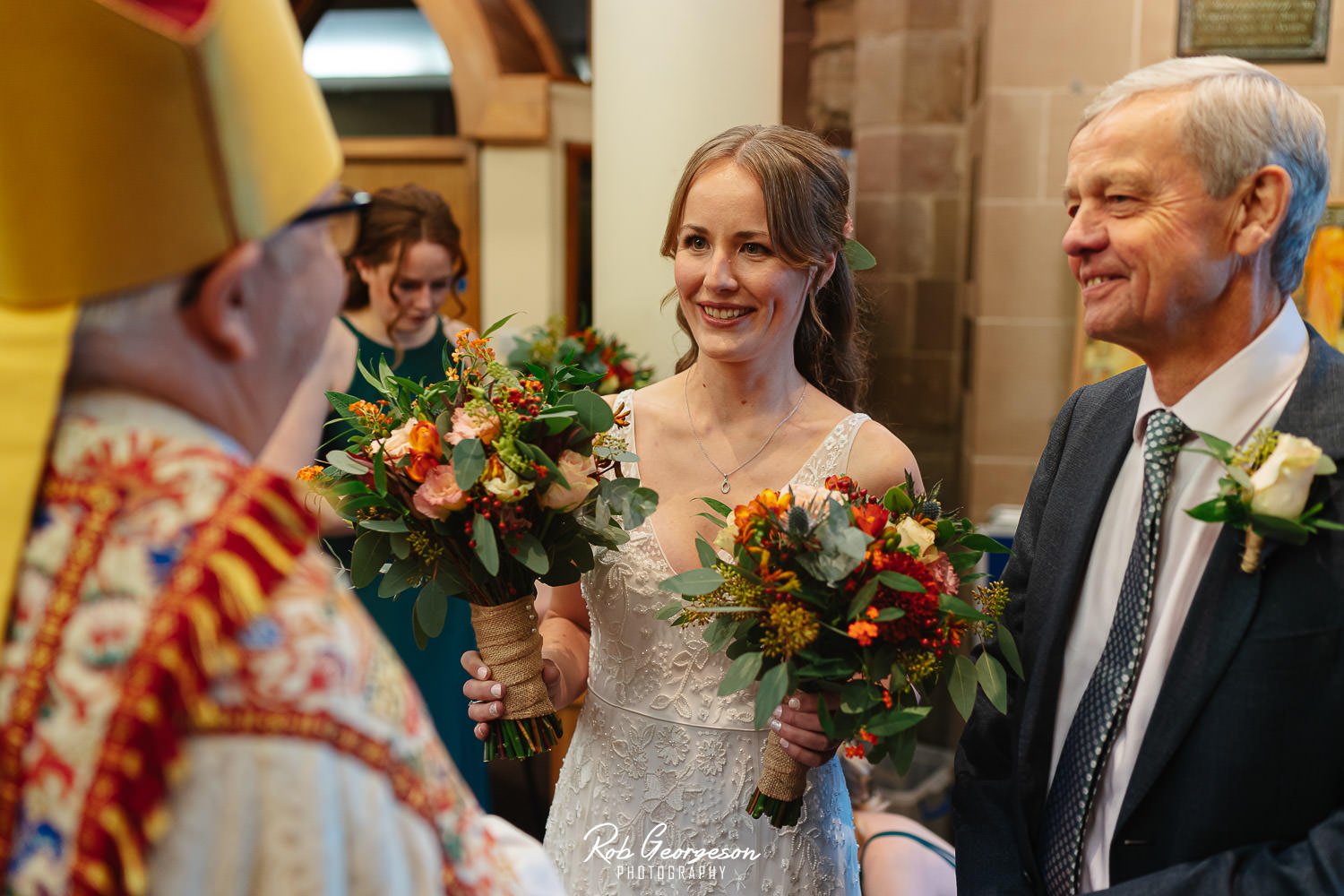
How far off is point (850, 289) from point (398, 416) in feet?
3.47

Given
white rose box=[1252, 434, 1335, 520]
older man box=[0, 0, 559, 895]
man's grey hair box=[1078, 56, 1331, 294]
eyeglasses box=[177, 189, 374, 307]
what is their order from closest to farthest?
older man box=[0, 0, 559, 895]
eyeglasses box=[177, 189, 374, 307]
white rose box=[1252, 434, 1335, 520]
man's grey hair box=[1078, 56, 1331, 294]

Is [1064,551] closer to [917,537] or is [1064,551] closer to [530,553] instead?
[917,537]

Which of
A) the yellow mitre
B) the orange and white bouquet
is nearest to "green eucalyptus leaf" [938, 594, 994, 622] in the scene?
the orange and white bouquet

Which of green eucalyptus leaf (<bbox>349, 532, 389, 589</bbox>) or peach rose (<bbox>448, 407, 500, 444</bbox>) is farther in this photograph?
green eucalyptus leaf (<bbox>349, 532, 389, 589</bbox>)

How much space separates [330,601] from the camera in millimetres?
862

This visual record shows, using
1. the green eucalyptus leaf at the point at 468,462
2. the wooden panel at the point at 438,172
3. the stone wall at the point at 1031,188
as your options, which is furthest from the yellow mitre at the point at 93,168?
the wooden panel at the point at 438,172

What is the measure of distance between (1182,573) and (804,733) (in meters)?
0.66

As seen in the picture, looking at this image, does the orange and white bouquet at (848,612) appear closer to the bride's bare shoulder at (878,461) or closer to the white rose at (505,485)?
the white rose at (505,485)

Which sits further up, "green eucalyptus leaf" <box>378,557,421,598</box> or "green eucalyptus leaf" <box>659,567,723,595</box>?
"green eucalyptus leaf" <box>659,567,723,595</box>

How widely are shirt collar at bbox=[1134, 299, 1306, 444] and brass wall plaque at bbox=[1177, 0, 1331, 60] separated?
357 cm

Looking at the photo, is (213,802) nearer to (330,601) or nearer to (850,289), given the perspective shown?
(330,601)

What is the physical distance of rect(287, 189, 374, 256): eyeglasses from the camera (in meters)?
0.98

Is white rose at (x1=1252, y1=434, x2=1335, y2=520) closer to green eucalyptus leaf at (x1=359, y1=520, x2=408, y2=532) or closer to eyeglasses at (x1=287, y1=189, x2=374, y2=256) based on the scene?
eyeglasses at (x1=287, y1=189, x2=374, y2=256)

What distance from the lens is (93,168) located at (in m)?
0.85
